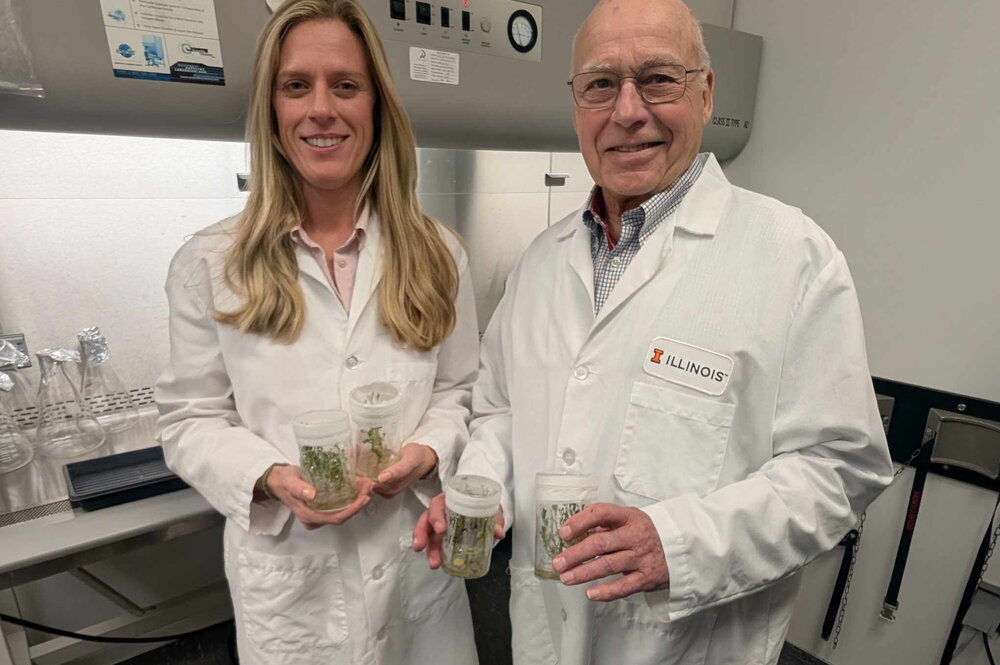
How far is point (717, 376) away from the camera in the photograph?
77 centimetres

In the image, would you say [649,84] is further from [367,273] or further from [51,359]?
[51,359]

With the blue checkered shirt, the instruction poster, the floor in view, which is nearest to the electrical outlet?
the instruction poster

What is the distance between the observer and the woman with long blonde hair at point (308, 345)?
36.6 inches

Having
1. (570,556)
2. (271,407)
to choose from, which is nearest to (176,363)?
(271,407)

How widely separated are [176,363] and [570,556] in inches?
28.9

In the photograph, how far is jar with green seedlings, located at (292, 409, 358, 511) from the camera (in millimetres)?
805

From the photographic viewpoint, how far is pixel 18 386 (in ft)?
4.27

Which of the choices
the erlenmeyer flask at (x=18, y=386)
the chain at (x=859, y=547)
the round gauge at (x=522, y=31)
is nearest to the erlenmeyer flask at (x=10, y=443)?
the erlenmeyer flask at (x=18, y=386)

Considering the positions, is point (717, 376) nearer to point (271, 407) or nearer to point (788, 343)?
point (788, 343)

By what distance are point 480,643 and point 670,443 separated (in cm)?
139

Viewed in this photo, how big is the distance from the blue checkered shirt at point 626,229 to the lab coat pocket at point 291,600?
0.64 meters

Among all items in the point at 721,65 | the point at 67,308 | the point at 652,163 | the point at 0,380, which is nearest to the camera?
the point at 652,163

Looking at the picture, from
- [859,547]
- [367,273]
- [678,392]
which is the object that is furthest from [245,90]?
[859,547]

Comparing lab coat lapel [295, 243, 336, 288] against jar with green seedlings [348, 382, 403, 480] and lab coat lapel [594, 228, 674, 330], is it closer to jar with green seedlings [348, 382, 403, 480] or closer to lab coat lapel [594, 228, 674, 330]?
jar with green seedlings [348, 382, 403, 480]
